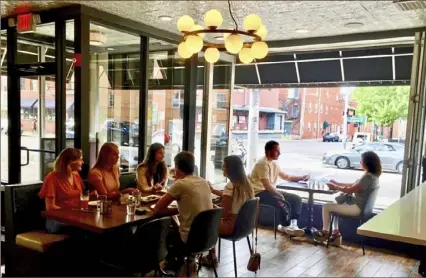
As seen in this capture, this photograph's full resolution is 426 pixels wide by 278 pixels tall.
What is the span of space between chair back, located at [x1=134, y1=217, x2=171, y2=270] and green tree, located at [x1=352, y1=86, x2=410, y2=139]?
3768 mm

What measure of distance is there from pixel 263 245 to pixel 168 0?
3046 mm

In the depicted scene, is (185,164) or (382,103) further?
(382,103)

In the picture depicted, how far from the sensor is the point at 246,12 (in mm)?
4066

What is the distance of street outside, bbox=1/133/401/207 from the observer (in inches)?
193

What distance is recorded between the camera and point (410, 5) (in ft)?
11.9

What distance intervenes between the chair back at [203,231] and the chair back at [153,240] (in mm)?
262

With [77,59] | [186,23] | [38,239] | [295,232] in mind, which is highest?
[186,23]

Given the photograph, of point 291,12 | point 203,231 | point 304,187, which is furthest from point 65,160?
point 304,187

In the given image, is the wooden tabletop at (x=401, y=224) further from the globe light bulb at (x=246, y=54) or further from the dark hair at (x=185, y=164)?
the globe light bulb at (x=246, y=54)

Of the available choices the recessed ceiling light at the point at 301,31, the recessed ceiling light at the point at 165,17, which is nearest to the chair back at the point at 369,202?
the recessed ceiling light at the point at 301,31

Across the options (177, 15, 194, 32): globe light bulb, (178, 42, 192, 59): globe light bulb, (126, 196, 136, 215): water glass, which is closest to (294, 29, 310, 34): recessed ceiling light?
(178, 42, 192, 59): globe light bulb

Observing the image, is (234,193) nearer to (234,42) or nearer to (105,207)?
(105,207)

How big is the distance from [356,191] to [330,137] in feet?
5.19

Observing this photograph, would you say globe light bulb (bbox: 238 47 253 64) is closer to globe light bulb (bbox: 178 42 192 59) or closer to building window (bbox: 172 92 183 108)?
globe light bulb (bbox: 178 42 192 59)
